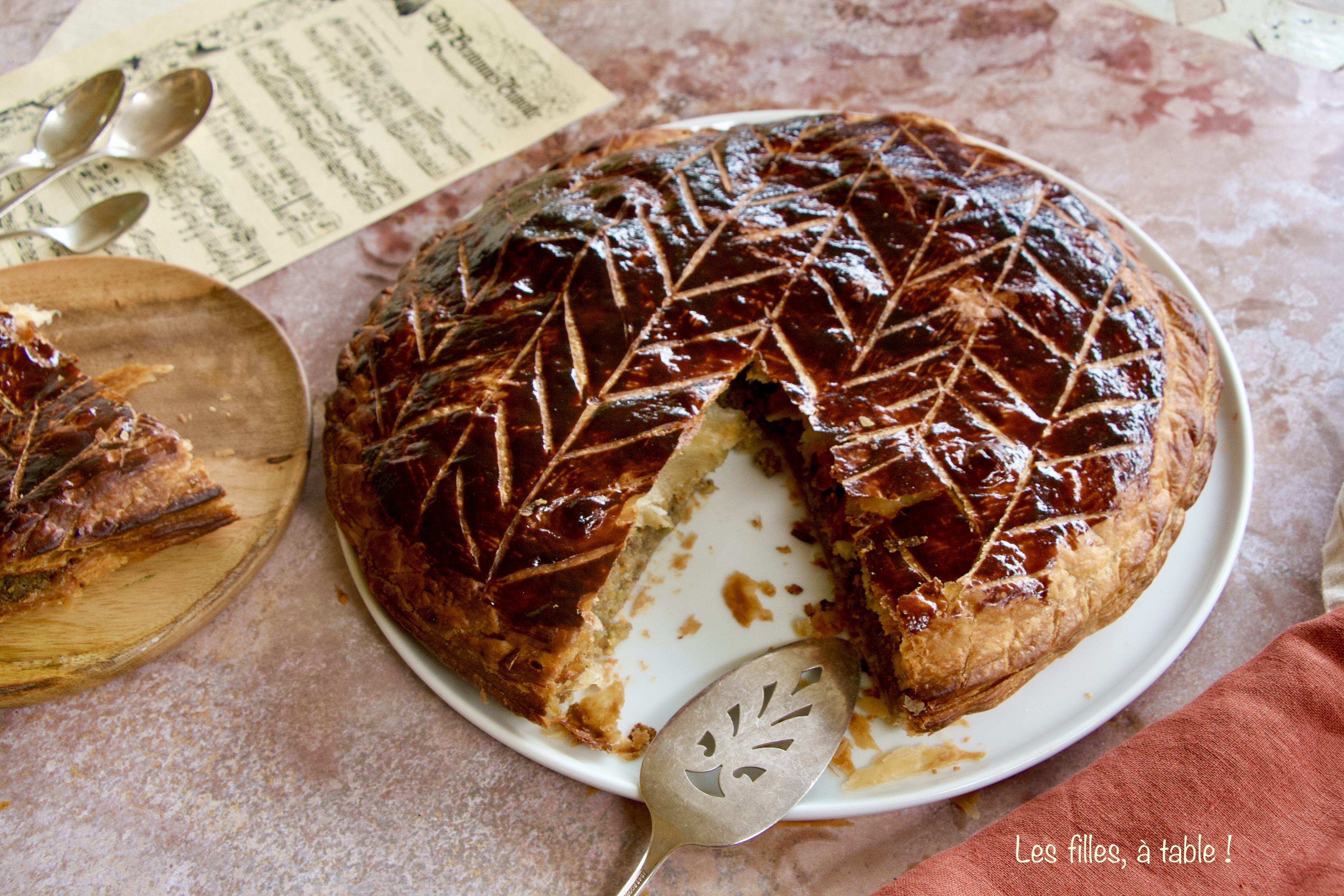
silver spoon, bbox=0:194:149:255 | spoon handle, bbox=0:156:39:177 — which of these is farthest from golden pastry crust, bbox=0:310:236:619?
spoon handle, bbox=0:156:39:177

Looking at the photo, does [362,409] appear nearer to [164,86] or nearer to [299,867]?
[299,867]

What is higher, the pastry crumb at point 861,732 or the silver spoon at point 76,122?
the silver spoon at point 76,122

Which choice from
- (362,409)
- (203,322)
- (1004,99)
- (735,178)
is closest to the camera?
(362,409)

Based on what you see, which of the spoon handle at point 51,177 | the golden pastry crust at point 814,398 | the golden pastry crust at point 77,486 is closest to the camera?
the golden pastry crust at point 814,398

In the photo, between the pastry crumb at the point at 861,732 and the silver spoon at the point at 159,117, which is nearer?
the pastry crumb at the point at 861,732

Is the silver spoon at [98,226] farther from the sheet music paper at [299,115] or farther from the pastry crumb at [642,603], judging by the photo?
the pastry crumb at [642,603]

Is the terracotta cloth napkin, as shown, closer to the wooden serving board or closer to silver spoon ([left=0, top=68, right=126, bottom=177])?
the wooden serving board

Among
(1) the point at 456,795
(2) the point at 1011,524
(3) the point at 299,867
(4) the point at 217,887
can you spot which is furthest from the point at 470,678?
(2) the point at 1011,524

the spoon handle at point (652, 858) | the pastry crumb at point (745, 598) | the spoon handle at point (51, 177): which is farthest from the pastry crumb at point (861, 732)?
the spoon handle at point (51, 177)
